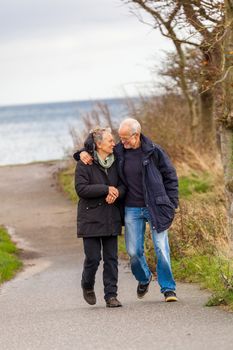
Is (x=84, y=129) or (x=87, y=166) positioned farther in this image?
(x=84, y=129)

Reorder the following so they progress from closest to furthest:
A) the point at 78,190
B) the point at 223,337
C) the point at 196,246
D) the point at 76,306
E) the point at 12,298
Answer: the point at 223,337, the point at 78,190, the point at 76,306, the point at 12,298, the point at 196,246

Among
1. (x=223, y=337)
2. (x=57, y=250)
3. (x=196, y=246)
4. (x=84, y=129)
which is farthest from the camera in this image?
(x=84, y=129)

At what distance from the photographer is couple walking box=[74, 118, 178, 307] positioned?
10.6 meters

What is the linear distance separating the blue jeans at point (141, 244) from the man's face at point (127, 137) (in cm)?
71

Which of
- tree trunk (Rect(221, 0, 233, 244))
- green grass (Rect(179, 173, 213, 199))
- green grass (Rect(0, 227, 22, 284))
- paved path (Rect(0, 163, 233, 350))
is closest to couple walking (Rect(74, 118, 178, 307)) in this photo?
paved path (Rect(0, 163, 233, 350))

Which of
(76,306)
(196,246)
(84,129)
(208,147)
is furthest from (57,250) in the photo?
(84,129)

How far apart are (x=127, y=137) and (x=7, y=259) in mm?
7010

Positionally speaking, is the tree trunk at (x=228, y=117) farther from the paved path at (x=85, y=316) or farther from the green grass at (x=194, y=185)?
the green grass at (x=194, y=185)

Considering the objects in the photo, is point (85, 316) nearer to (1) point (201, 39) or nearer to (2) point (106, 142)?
(2) point (106, 142)

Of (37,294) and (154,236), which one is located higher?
(154,236)

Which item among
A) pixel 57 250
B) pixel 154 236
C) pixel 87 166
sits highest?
pixel 87 166

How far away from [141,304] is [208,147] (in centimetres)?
1586

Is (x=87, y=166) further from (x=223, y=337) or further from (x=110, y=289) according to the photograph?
(x=223, y=337)

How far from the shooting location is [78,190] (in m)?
10.6
